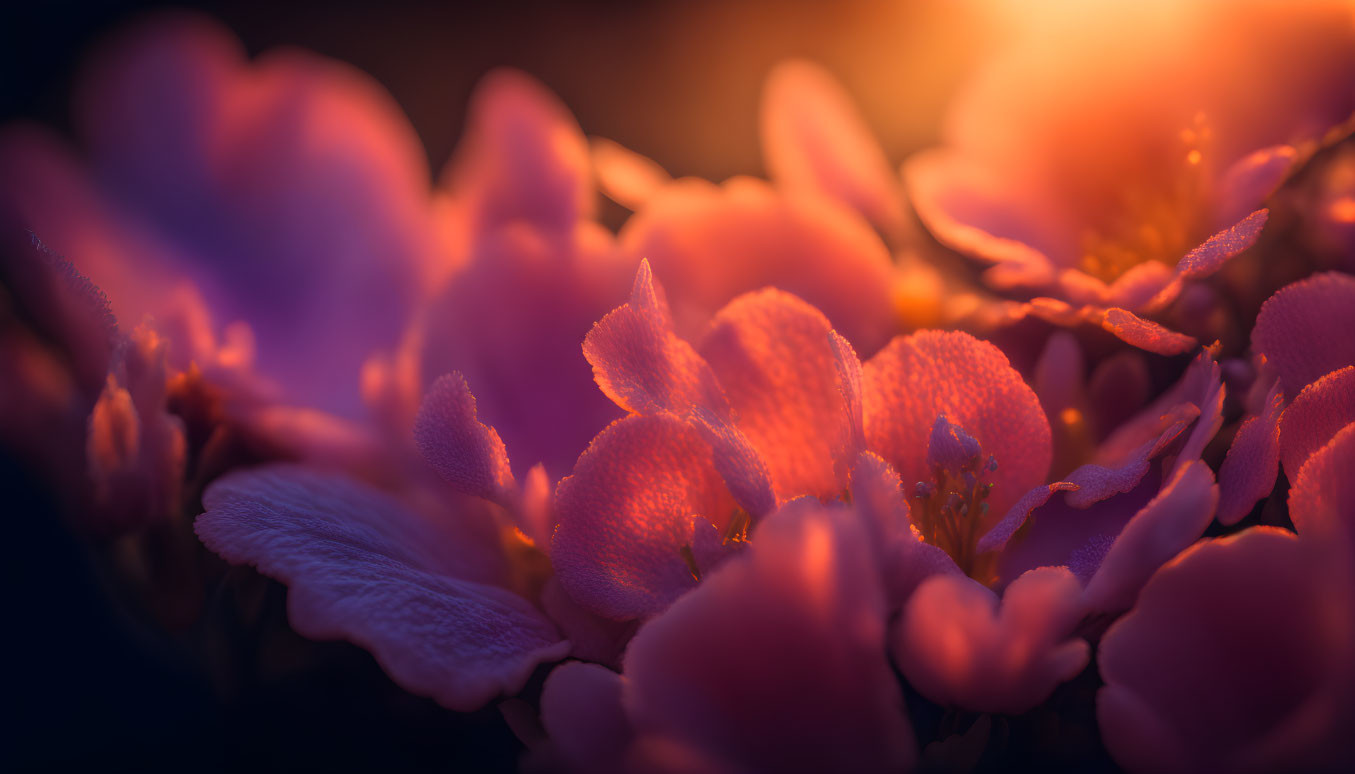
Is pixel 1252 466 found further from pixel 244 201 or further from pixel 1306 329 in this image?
pixel 244 201

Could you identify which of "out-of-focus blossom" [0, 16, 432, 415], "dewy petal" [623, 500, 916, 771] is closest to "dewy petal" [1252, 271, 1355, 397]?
"dewy petal" [623, 500, 916, 771]

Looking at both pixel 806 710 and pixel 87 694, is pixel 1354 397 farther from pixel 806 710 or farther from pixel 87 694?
pixel 87 694

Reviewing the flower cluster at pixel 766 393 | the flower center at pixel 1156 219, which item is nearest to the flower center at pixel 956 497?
the flower cluster at pixel 766 393

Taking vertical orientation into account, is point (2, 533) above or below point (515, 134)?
below

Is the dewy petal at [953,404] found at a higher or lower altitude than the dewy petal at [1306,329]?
lower

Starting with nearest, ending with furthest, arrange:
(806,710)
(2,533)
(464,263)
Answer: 1. (806,710)
2. (464,263)
3. (2,533)

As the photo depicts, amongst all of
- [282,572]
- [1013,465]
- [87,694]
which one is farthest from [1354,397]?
[87,694]

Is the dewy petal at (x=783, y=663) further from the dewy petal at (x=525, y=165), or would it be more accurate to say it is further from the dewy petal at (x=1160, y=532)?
the dewy petal at (x=525, y=165)
